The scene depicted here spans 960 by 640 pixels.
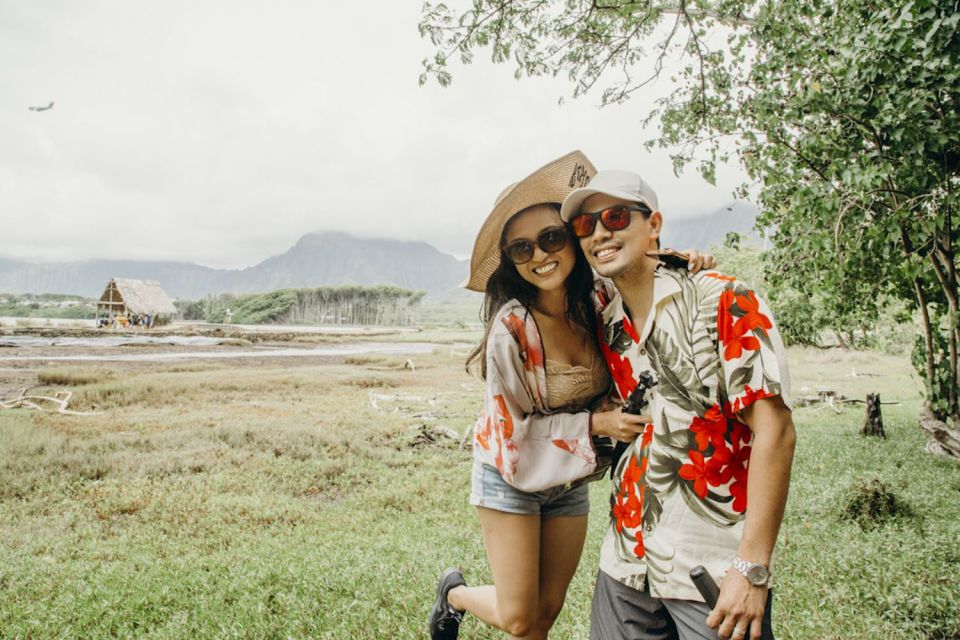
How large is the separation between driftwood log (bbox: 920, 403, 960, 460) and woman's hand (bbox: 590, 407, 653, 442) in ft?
31.0

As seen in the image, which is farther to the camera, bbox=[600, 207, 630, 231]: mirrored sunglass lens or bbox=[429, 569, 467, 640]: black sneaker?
bbox=[429, 569, 467, 640]: black sneaker

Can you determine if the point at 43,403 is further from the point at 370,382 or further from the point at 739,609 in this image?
the point at 739,609

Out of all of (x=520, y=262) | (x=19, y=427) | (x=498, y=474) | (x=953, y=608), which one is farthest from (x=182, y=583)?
(x=19, y=427)

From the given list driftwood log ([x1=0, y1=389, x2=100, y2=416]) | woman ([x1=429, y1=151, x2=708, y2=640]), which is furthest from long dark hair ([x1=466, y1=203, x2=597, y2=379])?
driftwood log ([x1=0, y1=389, x2=100, y2=416])

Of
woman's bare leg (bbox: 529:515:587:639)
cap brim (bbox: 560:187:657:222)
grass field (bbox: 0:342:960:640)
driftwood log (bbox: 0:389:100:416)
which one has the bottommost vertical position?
grass field (bbox: 0:342:960:640)

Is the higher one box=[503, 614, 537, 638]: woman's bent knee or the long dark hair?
the long dark hair

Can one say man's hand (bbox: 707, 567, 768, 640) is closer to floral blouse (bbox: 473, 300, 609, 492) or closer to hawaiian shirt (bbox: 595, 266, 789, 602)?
hawaiian shirt (bbox: 595, 266, 789, 602)

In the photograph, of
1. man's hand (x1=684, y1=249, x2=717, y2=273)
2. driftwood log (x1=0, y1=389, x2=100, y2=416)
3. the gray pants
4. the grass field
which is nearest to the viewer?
the gray pants

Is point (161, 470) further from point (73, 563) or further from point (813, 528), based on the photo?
point (813, 528)

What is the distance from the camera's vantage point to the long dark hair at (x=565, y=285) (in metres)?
2.34

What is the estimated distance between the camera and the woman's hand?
1.89m

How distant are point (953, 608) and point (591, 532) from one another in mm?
3120

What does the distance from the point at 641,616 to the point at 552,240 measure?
4.84 ft

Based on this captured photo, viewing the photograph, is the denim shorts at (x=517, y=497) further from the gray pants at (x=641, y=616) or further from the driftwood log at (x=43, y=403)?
the driftwood log at (x=43, y=403)
